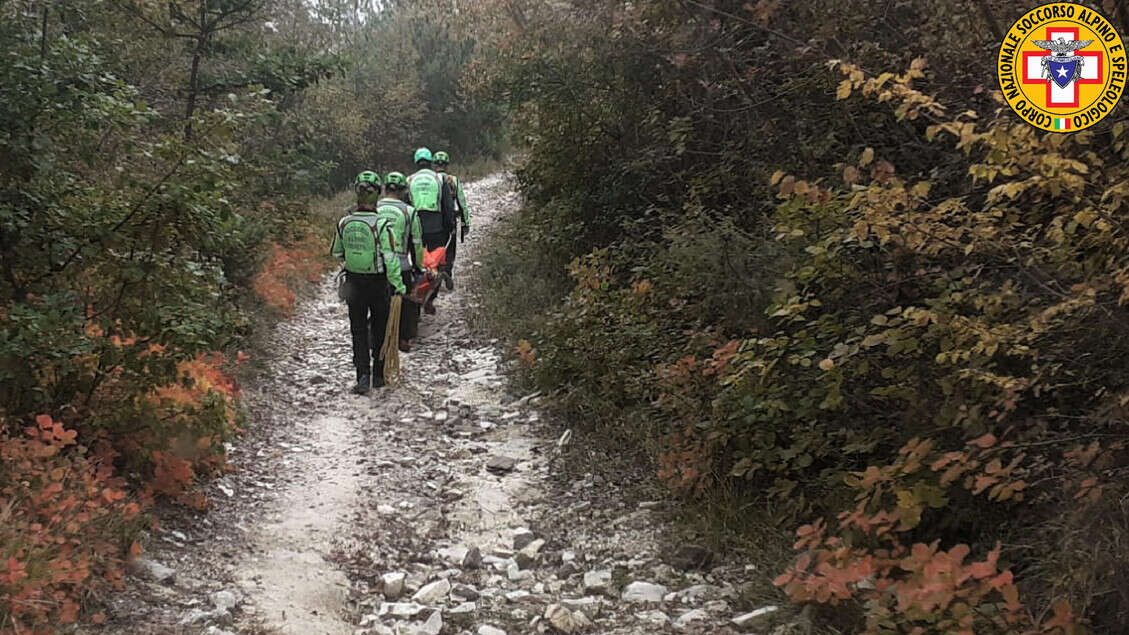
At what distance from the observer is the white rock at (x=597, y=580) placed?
5.11 metres

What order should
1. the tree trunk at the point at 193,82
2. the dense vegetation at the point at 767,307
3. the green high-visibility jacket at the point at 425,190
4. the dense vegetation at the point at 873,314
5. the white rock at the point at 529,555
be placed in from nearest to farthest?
the dense vegetation at the point at 873,314, the dense vegetation at the point at 767,307, the white rock at the point at 529,555, the tree trunk at the point at 193,82, the green high-visibility jacket at the point at 425,190

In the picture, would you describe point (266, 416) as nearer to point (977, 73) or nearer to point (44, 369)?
point (44, 369)

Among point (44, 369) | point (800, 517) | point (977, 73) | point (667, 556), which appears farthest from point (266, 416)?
point (977, 73)

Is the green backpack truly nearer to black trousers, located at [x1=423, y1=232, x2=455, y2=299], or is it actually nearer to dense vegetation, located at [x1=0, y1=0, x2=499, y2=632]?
dense vegetation, located at [x1=0, y1=0, x2=499, y2=632]

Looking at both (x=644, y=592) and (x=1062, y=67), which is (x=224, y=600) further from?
(x=1062, y=67)

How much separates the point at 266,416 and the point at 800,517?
5.26 m

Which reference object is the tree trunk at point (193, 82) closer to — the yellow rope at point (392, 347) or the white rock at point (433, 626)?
the yellow rope at point (392, 347)

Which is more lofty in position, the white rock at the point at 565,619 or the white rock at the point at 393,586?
the white rock at the point at 393,586

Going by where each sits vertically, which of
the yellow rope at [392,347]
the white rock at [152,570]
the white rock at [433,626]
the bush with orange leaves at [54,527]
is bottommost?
the white rock at [433,626]

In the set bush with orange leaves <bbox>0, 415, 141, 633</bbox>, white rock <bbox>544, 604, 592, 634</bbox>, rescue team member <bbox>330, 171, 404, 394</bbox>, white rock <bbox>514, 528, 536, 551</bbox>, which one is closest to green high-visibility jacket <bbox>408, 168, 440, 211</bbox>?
rescue team member <bbox>330, 171, 404, 394</bbox>

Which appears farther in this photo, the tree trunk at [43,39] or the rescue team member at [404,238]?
the rescue team member at [404,238]

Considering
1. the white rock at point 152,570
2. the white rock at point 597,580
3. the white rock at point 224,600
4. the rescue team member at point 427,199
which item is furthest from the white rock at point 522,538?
the rescue team member at point 427,199

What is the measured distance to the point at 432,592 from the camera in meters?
5.12

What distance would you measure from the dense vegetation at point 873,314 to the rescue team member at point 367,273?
156 cm
